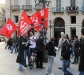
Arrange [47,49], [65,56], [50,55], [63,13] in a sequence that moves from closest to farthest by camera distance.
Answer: [65,56]
[50,55]
[47,49]
[63,13]

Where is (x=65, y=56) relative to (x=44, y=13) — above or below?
below

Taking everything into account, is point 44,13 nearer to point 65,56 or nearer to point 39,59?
point 39,59

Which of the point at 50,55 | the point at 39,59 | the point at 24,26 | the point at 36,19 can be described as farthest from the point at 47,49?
the point at 36,19

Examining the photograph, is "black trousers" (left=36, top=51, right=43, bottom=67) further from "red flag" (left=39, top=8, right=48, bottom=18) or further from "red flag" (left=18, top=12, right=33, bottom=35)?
"red flag" (left=39, top=8, right=48, bottom=18)

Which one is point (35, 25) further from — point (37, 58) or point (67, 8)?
point (67, 8)

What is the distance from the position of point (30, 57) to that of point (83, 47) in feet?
22.7

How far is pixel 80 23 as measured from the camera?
1603 inches

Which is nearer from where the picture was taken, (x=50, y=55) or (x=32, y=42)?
(x=50, y=55)

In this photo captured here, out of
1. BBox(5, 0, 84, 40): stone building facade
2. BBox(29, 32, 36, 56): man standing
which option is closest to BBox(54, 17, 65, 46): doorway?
BBox(5, 0, 84, 40): stone building facade

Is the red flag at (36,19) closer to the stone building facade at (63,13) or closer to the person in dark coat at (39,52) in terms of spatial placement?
the person in dark coat at (39,52)

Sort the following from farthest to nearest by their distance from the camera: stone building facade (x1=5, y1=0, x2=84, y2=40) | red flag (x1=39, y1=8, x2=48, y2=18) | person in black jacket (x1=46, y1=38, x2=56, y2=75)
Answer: stone building facade (x1=5, y1=0, x2=84, y2=40), red flag (x1=39, y1=8, x2=48, y2=18), person in black jacket (x1=46, y1=38, x2=56, y2=75)

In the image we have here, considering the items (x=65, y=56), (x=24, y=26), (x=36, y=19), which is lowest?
(x=65, y=56)

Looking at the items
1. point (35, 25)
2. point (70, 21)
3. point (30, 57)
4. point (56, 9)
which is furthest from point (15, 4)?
point (30, 57)

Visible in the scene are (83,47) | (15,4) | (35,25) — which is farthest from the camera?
(15,4)
